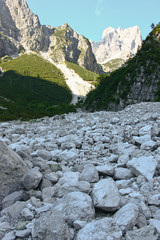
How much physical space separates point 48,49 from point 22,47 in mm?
29921

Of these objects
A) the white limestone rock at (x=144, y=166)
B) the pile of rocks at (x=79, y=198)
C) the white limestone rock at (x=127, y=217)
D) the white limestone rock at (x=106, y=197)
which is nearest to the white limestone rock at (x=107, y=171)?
the pile of rocks at (x=79, y=198)

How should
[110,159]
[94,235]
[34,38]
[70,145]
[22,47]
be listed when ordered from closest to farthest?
[94,235] < [110,159] < [70,145] < [22,47] < [34,38]

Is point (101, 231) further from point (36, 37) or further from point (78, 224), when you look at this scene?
point (36, 37)

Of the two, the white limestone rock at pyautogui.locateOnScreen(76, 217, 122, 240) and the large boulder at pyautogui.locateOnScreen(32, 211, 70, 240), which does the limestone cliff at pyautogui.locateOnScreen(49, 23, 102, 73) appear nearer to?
the large boulder at pyautogui.locateOnScreen(32, 211, 70, 240)

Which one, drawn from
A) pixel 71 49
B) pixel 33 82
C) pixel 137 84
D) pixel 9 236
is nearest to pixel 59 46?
pixel 71 49

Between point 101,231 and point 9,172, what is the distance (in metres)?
2.26

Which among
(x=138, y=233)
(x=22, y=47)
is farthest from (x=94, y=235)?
(x=22, y=47)

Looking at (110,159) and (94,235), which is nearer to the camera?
(94,235)

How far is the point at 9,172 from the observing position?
3229 millimetres

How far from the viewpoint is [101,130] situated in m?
6.80

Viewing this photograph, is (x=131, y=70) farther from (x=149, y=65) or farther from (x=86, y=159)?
(x=86, y=159)

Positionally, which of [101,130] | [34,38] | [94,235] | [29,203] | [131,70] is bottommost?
[29,203]

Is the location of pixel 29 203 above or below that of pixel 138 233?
below

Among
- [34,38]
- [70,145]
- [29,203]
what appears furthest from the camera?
[34,38]
